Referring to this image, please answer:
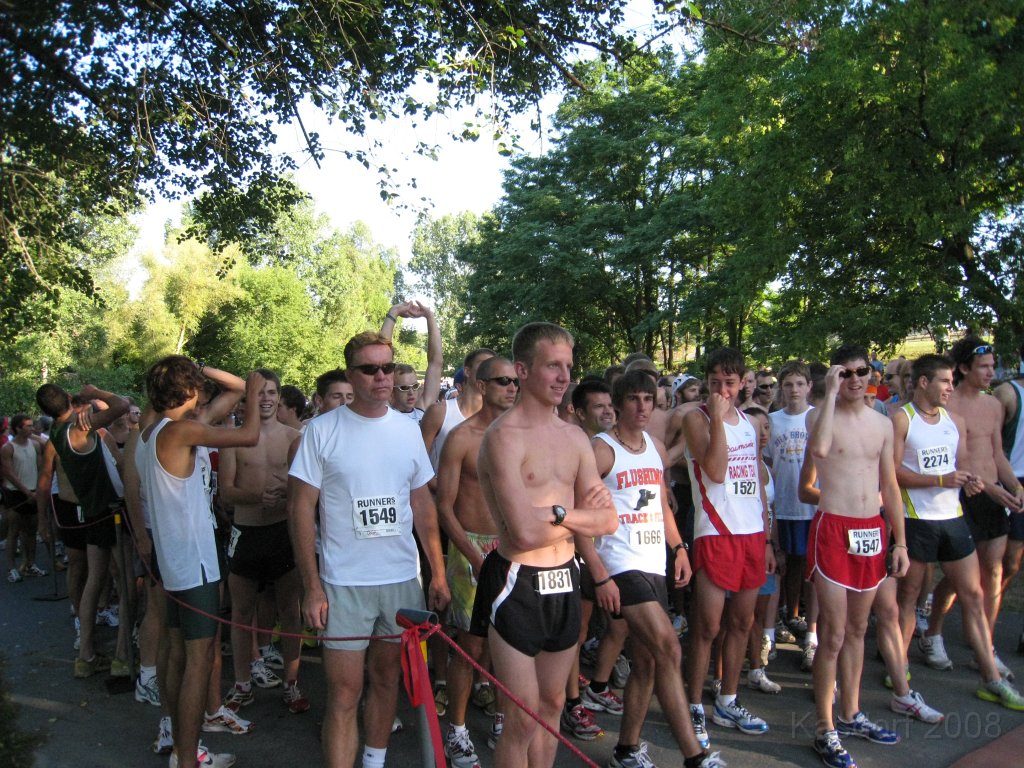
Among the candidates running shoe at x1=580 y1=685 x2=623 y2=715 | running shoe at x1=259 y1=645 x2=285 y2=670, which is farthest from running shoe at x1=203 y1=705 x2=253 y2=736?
running shoe at x1=580 y1=685 x2=623 y2=715

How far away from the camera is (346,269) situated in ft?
191

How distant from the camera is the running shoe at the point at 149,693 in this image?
548 centimetres

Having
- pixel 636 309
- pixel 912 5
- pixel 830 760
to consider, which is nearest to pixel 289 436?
pixel 830 760

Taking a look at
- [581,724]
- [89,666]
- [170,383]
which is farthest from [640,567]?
[89,666]

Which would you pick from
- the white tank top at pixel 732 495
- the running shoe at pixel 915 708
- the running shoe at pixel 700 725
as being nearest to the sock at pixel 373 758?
the running shoe at pixel 700 725

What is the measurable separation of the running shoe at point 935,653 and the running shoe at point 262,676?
15.3ft

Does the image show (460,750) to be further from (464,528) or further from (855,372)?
(855,372)

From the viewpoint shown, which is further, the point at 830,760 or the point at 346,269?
the point at 346,269

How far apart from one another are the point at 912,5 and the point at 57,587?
13.4 meters

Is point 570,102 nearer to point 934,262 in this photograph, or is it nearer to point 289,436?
point 289,436

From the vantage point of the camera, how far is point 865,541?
15.2 feet

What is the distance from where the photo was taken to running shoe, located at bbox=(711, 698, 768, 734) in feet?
15.8

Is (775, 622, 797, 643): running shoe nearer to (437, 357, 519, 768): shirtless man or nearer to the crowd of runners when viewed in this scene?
the crowd of runners

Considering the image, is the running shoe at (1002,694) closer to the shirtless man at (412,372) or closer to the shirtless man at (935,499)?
the shirtless man at (935,499)
